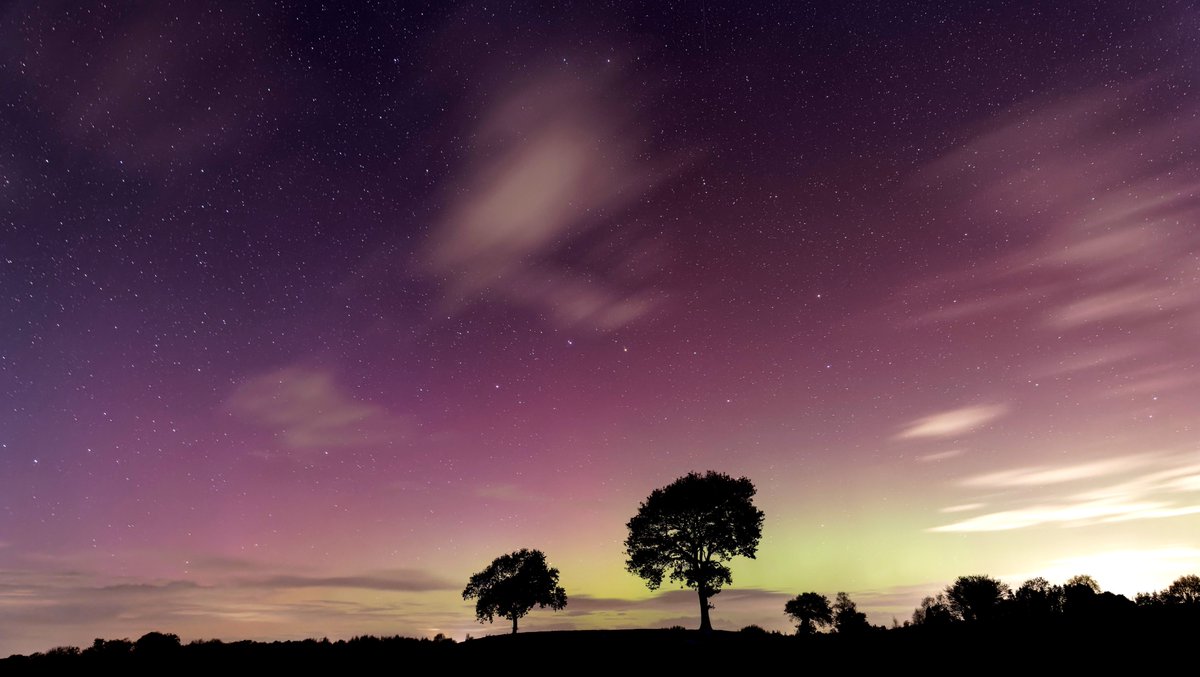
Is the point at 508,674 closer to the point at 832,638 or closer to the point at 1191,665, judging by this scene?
the point at 832,638

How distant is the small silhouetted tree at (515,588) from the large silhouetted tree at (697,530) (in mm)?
24811

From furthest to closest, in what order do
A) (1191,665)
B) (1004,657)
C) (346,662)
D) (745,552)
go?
(745,552) → (346,662) → (1004,657) → (1191,665)

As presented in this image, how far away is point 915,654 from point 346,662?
20285 mm

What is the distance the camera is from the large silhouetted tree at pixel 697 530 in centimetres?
5022

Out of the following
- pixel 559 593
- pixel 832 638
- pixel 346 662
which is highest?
pixel 346 662

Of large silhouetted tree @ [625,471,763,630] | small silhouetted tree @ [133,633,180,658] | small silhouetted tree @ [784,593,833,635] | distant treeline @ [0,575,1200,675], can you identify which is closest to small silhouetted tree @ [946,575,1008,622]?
small silhouetted tree @ [784,593,833,635]

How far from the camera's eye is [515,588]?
7131 cm

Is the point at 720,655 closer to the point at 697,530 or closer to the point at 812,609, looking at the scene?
the point at 697,530

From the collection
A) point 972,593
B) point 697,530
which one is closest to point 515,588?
point 697,530

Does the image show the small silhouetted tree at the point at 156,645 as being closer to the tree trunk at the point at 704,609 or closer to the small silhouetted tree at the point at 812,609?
the tree trunk at the point at 704,609

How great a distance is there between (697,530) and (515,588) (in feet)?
104

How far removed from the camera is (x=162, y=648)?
74.8ft

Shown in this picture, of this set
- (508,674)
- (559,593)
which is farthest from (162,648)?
(559,593)

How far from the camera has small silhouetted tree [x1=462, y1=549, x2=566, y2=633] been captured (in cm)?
7112
